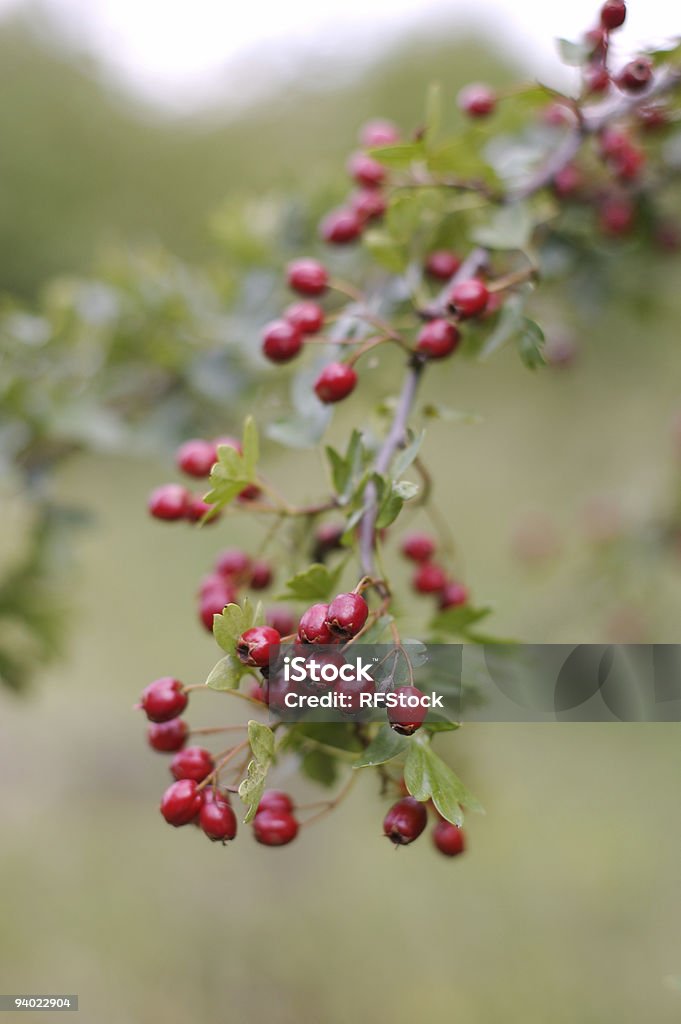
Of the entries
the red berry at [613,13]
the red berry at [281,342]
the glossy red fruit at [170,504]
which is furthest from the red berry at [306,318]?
the red berry at [613,13]

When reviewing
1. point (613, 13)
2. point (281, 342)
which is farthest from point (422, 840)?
point (613, 13)

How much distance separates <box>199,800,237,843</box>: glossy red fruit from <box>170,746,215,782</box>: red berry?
0.02 metres

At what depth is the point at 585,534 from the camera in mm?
1294

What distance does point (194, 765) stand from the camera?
381 mm

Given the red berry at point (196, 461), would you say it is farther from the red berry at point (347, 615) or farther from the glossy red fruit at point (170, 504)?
the red berry at point (347, 615)

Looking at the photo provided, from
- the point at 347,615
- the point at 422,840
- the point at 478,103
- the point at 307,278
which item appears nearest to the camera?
the point at 347,615

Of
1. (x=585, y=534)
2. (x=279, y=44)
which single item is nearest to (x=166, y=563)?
(x=585, y=534)

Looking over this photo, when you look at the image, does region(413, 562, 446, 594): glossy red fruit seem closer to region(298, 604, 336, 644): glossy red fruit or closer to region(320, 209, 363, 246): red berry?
region(298, 604, 336, 644): glossy red fruit

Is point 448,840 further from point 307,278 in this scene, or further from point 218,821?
point 307,278

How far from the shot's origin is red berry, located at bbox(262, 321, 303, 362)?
19.5 inches

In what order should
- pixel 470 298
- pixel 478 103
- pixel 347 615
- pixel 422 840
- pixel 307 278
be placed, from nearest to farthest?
1. pixel 347 615
2. pixel 470 298
3. pixel 307 278
4. pixel 478 103
5. pixel 422 840

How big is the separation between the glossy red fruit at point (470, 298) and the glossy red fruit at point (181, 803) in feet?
0.89

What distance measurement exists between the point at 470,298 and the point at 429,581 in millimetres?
166

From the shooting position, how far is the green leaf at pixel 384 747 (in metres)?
0.34
